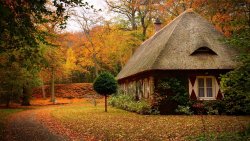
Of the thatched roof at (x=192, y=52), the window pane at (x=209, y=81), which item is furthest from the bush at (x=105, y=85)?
the window pane at (x=209, y=81)

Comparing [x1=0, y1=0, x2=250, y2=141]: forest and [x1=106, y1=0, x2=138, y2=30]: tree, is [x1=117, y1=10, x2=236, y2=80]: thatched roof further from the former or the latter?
[x1=106, y1=0, x2=138, y2=30]: tree

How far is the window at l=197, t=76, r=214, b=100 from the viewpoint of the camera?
73.5ft

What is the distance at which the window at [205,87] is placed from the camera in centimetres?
2239

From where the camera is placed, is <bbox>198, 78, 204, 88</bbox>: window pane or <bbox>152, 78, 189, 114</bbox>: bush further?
<bbox>198, 78, 204, 88</bbox>: window pane

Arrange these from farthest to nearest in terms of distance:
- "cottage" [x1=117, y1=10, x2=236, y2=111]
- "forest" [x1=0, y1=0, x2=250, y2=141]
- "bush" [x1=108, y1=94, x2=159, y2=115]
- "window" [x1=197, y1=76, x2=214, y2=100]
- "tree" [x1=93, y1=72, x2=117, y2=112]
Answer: "tree" [x1=93, y1=72, x2=117, y2=112], "window" [x1=197, y1=76, x2=214, y2=100], "bush" [x1=108, y1=94, x2=159, y2=115], "cottage" [x1=117, y1=10, x2=236, y2=111], "forest" [x1=0, y1=0, x2=250, y2=141]

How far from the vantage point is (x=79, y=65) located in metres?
50.3

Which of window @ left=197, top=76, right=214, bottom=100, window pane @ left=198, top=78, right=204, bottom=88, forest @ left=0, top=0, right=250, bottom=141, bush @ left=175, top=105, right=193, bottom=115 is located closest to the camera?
forest @ left=0, top=0, right=250, bottom=141

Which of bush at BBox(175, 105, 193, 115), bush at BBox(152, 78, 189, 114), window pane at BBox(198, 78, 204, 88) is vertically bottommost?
bush at BBox(175, 105, 193, 115)

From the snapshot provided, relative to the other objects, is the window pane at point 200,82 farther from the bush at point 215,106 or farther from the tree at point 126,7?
the tree at point 126,7

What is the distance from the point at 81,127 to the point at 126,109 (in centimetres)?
1188

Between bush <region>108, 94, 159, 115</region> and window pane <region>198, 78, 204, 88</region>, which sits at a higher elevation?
window pane <region>198, 78, 204, 88</region>

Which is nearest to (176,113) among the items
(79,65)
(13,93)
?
(13,93)

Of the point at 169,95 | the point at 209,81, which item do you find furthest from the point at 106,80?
the point at 209,81

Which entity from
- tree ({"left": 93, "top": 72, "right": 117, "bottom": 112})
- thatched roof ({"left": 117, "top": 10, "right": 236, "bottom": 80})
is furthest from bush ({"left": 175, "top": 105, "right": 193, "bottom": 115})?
tree ({"left": 93, "top": 72, "right": 117, "bottom": 112})
